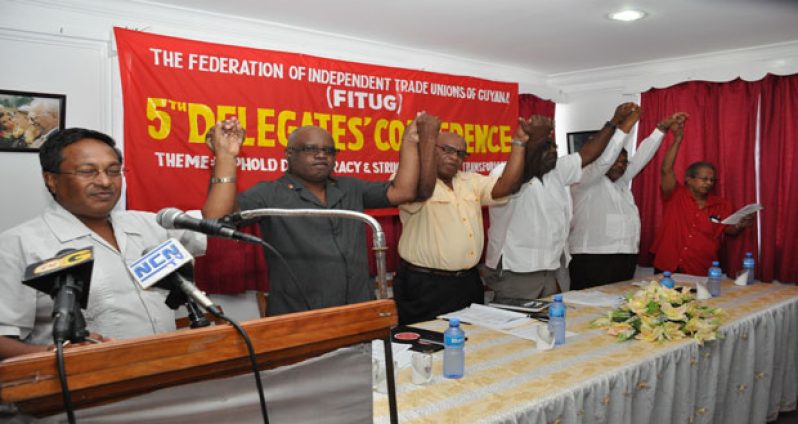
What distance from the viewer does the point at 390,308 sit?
89 cm

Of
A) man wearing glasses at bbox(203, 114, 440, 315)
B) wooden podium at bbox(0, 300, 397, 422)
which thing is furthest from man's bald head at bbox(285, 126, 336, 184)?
wooden podium at bbox(0, 300, 397, 422)

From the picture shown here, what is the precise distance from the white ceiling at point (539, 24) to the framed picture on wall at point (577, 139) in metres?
0.84

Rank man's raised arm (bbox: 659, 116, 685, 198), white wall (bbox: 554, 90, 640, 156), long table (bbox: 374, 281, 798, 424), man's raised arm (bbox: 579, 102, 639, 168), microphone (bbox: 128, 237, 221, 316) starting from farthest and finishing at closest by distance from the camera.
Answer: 1. white wall (bbox: 554, 90, 640, 156)
2. man's raised arm (bbox: 659, 116, 685, 198)
3. man's raised arm (bbox: 579, 102, 639, 168)
4. long table (bbox: 374, 281, 798, 424)
5. microphone (bbox: 128, 237, 221, 316)

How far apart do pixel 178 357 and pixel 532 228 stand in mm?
2631

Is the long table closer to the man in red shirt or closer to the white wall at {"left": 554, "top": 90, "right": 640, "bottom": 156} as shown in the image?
the man in red shirt

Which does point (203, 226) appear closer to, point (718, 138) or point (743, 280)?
point (743, 280)

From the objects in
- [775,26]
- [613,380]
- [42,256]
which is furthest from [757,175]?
[42,256]

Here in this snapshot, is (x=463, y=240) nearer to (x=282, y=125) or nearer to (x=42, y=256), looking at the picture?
(x=282, y=125)

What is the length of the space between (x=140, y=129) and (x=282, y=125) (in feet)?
2.39

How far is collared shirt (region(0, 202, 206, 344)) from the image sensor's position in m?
1.25

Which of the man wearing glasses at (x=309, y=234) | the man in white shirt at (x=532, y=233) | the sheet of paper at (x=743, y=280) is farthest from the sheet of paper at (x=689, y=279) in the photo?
the man wearing glasses at (x=309, y=234)

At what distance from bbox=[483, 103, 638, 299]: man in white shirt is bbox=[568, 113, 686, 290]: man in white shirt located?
1.78ft

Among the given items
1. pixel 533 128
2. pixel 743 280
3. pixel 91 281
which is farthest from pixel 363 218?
pixel 743 280

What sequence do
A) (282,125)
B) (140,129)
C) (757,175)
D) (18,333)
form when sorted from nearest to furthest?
(18,333) < (140,129) < (282,125) < (757,175)
